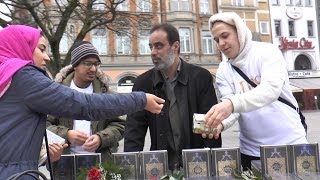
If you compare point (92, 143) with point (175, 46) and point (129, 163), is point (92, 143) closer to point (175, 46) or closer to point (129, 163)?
point (129, 163)

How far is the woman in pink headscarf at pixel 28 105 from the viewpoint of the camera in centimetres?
171

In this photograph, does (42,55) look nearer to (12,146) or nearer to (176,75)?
(12,146)

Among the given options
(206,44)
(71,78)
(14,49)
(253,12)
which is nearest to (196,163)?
(14,49)

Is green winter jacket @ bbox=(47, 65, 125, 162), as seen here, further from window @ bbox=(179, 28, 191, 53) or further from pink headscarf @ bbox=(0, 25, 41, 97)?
window @ bbox=(179, 28, 191, 53)

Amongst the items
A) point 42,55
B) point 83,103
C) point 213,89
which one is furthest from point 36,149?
point 213,89

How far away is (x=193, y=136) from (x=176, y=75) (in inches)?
16.2

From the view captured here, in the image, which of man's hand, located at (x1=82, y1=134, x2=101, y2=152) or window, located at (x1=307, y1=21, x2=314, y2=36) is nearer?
man's hand, located at (x1=82, y1=134, x2=101, y2=152)

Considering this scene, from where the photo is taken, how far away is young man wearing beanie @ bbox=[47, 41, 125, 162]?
2824mm

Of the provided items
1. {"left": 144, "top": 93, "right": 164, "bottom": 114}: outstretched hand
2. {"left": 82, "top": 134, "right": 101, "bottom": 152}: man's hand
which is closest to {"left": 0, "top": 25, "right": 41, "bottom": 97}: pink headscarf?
{"left": 144, "top": 93, "right": 164, "bottom": 114}: outstretched hand

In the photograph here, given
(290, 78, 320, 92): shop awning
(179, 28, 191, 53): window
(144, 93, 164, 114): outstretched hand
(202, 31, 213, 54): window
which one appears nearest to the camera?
(144, 93, 164, 114): outstretched hand

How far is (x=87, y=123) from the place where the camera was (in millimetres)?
3094

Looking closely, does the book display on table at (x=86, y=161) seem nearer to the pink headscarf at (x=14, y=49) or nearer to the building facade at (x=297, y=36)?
the pink headscarf at (x=14, y=49)

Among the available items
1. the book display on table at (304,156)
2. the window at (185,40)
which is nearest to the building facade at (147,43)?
the window at (185,40)

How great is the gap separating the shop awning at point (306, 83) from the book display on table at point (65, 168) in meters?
30.9
